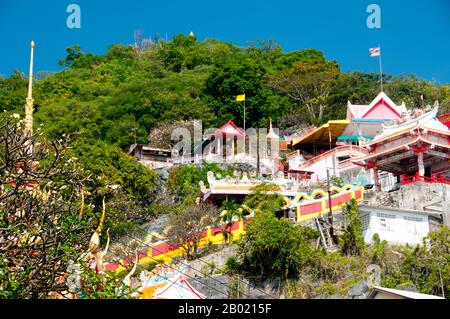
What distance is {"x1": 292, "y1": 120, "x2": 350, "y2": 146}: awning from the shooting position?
45781mm

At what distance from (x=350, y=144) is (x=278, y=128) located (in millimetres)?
7939

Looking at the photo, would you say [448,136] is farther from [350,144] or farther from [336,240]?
[350,144]

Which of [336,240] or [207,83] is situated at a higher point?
[207,83]

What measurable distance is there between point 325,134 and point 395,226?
1808 centimetres

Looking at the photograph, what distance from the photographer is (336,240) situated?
2897cm

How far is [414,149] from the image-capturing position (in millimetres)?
32250

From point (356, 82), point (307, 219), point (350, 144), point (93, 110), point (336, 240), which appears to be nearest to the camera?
point (336, 240)

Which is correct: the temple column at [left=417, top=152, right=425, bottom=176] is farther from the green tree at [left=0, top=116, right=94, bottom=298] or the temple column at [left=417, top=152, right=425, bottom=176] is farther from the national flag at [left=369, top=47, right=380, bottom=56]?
the green tree at [left=0, top=116, right=94, bottom=298]

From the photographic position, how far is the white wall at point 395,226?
2898 cm

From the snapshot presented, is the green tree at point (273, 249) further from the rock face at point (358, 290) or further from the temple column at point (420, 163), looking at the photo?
the temple column at point (420, 163)

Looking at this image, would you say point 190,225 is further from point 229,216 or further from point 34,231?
point 34,231

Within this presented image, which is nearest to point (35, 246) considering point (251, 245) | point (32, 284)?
point (32, 284)

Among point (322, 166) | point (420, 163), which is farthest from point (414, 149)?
point (322, 166)

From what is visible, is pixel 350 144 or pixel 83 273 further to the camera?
pixel 350 144
